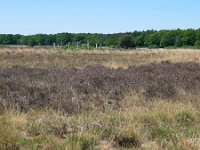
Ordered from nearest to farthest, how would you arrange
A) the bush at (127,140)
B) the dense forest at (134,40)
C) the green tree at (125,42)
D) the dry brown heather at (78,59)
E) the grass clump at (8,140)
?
the grass clump at (8,140) < the bush at (127,140) < the dry brown heather at (78,59) < the green tree at (125,42) < the dense forest at (134,40)

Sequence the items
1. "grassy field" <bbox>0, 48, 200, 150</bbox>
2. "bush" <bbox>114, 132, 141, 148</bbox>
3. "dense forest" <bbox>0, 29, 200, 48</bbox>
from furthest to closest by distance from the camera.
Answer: "dense forest" <bbox>0, 29, 200, 48</bbox> → "bush" <bbox>114, 132, 141, 148</bbox> → "grassy field" <bbox>0, 48, 200, 150</bbox>

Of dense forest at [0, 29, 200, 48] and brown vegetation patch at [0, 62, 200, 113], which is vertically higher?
brown vegetation patch at [0, 62, 200, 113]

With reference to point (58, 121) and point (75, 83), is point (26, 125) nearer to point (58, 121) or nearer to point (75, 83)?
point (58, 121)

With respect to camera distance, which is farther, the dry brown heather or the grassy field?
the dry brown heather

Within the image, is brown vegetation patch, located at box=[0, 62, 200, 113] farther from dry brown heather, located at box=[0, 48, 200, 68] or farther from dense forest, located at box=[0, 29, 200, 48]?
dense forest, located at box=[0, 29, 200, 48]

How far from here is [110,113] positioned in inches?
335

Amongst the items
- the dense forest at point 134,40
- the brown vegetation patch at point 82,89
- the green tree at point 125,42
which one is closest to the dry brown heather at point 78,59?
the brown vegetation patch at point 82,89

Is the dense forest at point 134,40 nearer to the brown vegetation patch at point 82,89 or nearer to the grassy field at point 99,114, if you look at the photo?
the brown vegetation patch at point 82,89

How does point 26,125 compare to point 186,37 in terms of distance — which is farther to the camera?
point 186,37

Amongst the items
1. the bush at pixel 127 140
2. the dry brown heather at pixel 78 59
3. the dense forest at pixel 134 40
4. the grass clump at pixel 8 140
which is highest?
the grass clump at pixel 8 140

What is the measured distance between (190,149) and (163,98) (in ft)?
15.9

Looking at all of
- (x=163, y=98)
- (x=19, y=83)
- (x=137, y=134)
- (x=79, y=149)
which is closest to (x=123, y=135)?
(x=137, y=134)

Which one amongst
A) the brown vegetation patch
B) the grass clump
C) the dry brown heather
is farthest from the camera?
the dry brown heather

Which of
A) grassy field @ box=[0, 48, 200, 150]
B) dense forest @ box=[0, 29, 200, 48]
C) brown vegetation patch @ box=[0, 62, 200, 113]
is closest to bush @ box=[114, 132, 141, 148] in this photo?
grassy field @ box=[0, 48, 200, 150]
